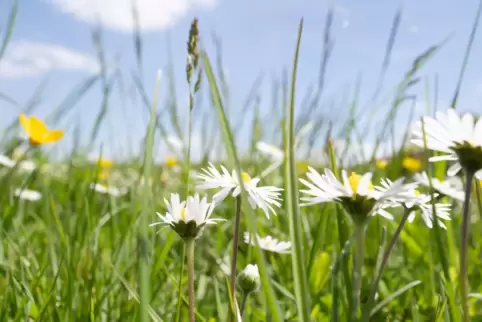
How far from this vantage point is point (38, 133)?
1438 mm

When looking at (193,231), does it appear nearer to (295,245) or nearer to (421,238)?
(295,245)

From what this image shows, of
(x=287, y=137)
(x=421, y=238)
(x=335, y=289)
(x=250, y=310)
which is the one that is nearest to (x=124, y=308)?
(x=250, y=310)

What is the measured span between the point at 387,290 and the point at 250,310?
13.9 inches

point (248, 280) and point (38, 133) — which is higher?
point (38, 133)

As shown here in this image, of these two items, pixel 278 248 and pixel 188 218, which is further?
pixel 278 248

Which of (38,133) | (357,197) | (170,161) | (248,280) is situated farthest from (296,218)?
(170,161)

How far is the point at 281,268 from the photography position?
3.61 ft

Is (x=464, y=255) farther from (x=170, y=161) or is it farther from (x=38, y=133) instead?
(x=170, y=161)

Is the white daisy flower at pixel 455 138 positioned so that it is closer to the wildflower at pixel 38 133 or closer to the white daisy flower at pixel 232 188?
the white daisy flower at pixel 232 188

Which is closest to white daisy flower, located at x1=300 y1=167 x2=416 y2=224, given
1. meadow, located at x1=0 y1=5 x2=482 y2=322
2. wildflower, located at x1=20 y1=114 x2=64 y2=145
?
meadow, located at x1=0 y1=5 x2=482 y2=322

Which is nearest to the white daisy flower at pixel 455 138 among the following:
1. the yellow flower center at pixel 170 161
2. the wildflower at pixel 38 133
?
the wildflower at pixel 38 133

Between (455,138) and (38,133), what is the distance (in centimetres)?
119

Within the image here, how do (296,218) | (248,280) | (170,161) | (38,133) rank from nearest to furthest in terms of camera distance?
(296,218) → (248,280) → (38,133) → (170,161)

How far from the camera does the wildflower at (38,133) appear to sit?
4.66 ft
